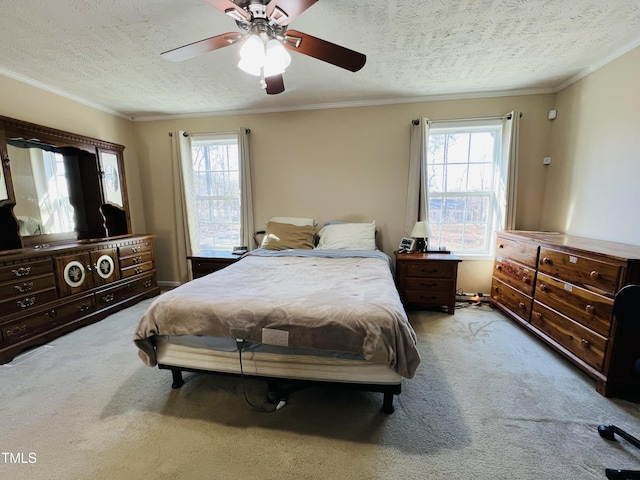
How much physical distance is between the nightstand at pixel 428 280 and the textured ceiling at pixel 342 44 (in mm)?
1873

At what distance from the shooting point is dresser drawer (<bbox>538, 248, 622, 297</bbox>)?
5.35 ft

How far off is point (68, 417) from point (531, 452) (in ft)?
8.31

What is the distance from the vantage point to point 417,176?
3189 millimetres

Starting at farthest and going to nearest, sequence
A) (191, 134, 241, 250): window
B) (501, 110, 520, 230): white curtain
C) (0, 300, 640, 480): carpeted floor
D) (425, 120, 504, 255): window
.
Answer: (191, 134, 241, 250): window → (425, 120, 504, 255): window → (501, 110, 520, 230): white curtain → (0, 300, 640, 480): carpeted floor

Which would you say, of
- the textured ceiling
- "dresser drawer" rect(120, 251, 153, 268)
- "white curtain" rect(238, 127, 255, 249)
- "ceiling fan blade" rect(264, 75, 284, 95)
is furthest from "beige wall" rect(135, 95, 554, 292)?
"ceiling fan blade" rect(264, 75, 284, 95)

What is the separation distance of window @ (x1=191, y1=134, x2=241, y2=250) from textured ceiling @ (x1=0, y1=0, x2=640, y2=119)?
0.75m

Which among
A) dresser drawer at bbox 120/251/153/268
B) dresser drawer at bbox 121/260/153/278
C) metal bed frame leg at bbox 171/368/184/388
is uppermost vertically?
dresser drawer at bbox 120/251/153/268

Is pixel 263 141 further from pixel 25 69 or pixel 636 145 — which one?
pixel 636 145

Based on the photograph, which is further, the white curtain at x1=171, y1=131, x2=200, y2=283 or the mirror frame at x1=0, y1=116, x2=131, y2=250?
the white curtain at x1=171, y1=131, x2=200, y2=283

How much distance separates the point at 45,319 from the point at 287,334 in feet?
8.15

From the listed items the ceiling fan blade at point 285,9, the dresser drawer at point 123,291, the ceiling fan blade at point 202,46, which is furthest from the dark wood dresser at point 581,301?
the dresser drawer at point 123,291

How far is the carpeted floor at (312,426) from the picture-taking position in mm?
1231

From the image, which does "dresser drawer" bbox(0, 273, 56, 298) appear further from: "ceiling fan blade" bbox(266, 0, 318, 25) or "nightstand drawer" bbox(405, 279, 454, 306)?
"nightstand drawer" bbox(405, 279, 454, 306)

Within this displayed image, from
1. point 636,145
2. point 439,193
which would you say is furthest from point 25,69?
point 636,145
